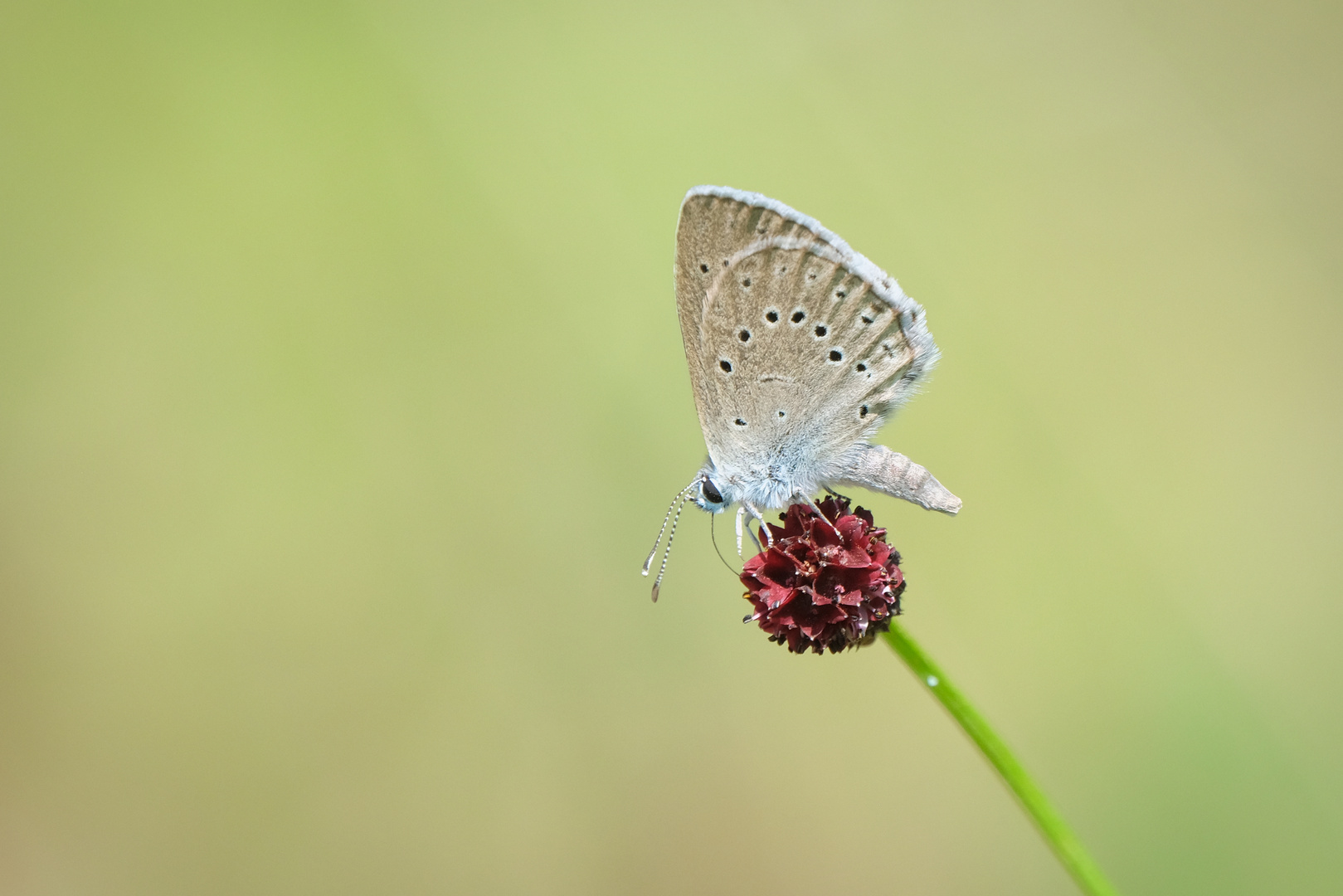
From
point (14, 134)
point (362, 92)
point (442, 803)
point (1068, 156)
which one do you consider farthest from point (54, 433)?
point (1068, 156)

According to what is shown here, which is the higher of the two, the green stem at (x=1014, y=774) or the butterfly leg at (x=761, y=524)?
the butterfly leg at (x=761, y=524)

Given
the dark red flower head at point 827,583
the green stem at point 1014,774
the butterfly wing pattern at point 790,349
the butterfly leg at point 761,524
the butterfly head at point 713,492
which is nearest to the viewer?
the green stem at point 1014,774

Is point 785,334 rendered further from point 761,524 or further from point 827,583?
point 827,583

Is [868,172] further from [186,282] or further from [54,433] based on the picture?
[54,433]

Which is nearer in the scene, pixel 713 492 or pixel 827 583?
pixel 827 583

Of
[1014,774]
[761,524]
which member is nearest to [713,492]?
[761,524]

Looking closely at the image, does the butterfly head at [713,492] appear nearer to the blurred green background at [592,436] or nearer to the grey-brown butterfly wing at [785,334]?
the grey-brown butterfly wing at [785,334]

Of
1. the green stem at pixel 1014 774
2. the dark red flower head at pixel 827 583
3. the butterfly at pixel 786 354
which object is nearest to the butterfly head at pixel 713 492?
the butterfly at pixel 786 354
